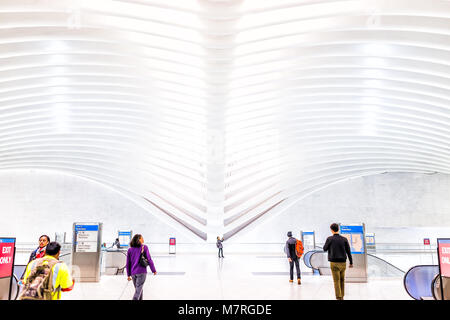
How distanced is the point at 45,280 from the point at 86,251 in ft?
23.5

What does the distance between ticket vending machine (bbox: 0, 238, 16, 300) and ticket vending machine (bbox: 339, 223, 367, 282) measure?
813 centimetres

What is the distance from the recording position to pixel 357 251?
34.5 feet

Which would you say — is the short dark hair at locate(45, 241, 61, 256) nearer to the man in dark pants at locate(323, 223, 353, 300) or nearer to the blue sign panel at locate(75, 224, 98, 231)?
the man in dark pants at locate(323, 223, 353, 300)

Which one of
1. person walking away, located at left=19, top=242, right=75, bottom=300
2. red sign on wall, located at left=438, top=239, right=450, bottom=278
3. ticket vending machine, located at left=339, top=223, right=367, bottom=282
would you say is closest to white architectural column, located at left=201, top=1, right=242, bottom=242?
ticket vending machine, located at left=339, top=223, right=367, bottom=282

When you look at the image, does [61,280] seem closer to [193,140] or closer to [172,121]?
[172,121]

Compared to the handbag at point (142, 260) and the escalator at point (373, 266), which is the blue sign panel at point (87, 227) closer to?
the handbag at point (142, 260)

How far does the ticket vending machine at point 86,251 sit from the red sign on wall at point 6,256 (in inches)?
172

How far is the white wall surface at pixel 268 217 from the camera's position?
30.8m

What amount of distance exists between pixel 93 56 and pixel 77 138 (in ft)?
32.2

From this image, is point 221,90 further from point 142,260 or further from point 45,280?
point 45,280

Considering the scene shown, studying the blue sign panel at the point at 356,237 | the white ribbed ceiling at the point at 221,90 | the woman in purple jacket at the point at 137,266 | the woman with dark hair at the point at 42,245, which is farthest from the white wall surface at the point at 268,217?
the woman in purple jacket at the point at 137,266

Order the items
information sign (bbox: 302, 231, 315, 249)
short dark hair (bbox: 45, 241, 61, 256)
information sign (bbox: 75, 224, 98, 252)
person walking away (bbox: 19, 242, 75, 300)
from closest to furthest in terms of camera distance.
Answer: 1. person walking away (bbox: 19, 242, 75, 300)
2. short dark hair (bbox: 45, 241, 61, 256)
3. information sign (bbox: 75, 224, 98, 252)
4. information sign (bbox: 302, 231, 315, 249)

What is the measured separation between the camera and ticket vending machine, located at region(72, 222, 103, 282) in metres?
10.1
